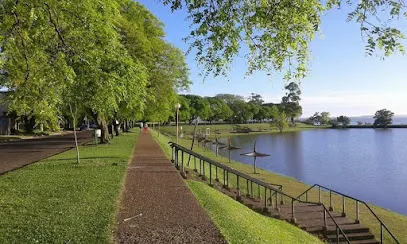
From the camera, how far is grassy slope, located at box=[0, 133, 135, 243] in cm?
693

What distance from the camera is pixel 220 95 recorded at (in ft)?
575

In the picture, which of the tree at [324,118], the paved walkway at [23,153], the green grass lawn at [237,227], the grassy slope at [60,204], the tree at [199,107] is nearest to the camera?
the grassy slope at [60,204]

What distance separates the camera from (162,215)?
8.44 m

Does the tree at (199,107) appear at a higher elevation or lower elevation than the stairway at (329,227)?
higher

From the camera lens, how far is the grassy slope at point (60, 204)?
6.93 meters

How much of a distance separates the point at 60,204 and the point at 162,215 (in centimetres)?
260

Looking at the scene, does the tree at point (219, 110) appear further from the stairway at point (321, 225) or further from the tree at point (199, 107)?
the stairway at point (321, 225)

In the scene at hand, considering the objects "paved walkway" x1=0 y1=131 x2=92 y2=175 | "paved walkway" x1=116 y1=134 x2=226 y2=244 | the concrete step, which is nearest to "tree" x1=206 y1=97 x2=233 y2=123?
"paved walkway" x1=0 y1=131 x2=92 y2=175

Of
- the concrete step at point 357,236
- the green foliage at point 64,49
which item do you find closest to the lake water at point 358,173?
the concrete step at point 357,236

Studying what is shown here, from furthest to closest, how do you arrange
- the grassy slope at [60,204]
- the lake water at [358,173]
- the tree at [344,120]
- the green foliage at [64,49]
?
1. the tree at [344,120]
2. the lake water at [358,173]
3. the green foliage at [64,49]
4. the grassy slope at [60,204]

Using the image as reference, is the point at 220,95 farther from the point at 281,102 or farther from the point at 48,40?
the point at 48,40

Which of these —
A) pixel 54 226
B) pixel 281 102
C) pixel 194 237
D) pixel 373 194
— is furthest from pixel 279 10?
pixel 281 102

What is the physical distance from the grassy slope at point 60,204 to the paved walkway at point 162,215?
34 cm

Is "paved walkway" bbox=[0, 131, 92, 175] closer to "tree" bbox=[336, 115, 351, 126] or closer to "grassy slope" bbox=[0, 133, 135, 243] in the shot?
"grassy slope" bbox=[0, 133, 135, 243]
